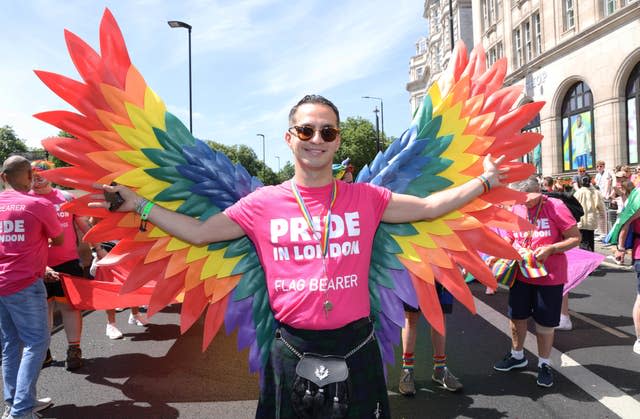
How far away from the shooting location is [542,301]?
4082 millimetres

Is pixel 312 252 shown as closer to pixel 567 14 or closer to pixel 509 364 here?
pixel 509 364

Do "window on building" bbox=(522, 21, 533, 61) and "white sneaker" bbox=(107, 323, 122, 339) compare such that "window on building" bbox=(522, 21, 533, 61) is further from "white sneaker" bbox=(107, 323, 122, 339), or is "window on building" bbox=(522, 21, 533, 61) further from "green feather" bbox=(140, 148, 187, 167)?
"green feather" bbox=(140, 148, 187, 167)

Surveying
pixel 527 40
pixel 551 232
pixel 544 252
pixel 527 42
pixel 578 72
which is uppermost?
pixel 527 40

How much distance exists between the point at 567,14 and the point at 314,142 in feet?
83.5

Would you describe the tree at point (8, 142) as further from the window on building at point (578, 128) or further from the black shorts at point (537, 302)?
the black shorts at point (537, 302)

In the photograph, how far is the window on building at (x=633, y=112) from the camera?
18031 mm

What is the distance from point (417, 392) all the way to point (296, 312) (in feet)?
8.13

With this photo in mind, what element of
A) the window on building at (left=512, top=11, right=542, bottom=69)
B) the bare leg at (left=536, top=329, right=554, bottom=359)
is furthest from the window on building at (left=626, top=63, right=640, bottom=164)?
the bare leg at (left=536, top=329, right=554, bottom=359)

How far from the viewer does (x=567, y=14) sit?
22.4 metres

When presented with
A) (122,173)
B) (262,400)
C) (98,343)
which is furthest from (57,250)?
(262,400)

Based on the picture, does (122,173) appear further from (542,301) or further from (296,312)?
(542,301)

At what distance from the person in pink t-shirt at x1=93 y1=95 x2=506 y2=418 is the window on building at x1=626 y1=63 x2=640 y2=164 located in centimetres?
2038

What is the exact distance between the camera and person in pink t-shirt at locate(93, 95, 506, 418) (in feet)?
6.66

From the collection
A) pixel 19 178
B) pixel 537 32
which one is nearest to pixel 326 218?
pixel 19 178
